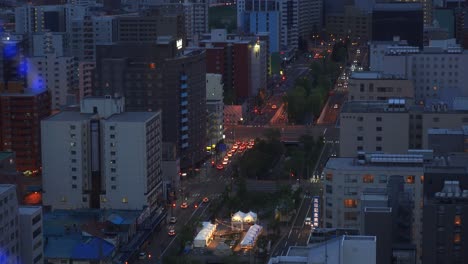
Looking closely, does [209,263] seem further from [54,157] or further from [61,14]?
[61,14]

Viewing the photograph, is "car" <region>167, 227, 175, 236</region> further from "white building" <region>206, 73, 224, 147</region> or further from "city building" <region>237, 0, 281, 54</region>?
"city building" <region>237, 0, 281, 54</region>

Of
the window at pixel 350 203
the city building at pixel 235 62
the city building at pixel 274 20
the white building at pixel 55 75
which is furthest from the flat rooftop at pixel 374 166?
the city building at pixel 274 20

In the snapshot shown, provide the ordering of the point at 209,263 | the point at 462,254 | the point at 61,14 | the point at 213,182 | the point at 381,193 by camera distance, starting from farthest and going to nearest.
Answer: the point at 61,14, the point at 213,182, the point at 209,263, the point at 381,193, the point at 462,254

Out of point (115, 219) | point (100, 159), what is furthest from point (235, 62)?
point (115, 219)

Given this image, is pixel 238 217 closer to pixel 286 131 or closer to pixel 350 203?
pixel 350 203

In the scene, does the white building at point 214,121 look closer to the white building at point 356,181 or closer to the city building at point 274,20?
the white building at point 356,181

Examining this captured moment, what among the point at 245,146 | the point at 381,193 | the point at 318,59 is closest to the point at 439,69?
the point at 245,146
